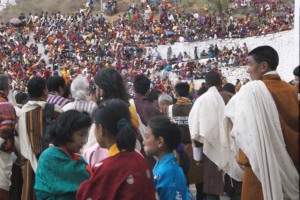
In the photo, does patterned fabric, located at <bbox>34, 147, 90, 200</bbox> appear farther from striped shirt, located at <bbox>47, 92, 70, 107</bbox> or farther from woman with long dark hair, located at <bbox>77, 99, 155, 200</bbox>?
striped shirt, located at <bbox>47, 92, 70, 107</bbox>

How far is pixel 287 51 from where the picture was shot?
Answer: 3219cm

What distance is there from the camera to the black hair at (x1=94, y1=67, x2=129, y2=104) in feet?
16.2

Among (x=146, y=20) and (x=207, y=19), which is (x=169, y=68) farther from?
(x=146, y=20)

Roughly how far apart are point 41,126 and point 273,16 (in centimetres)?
3358

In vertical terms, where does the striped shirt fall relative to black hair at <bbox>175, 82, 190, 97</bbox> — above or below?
above

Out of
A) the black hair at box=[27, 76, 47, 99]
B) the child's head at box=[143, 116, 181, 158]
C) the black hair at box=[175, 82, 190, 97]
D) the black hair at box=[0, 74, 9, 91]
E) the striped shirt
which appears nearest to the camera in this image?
the child's head at box=[143, 116, 181, 158]

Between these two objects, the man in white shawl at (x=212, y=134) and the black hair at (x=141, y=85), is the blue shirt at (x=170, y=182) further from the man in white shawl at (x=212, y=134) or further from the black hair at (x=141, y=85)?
the man in white shawl at (x=212, y=134)

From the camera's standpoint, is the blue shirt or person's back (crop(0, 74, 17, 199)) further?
person's back (crop(0, 74, 17, 199))

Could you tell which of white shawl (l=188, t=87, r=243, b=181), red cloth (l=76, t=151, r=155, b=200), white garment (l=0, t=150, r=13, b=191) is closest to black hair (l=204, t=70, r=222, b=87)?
white shawl (l=188, t=87, r=243, b=181)

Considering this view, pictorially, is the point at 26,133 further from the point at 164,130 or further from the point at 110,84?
the point at 164,130

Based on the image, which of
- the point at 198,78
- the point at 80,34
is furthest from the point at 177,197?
the point at 80,34

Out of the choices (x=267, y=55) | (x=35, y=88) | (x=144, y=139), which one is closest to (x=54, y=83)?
(x=35, y=88)

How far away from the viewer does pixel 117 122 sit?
3.85 meters

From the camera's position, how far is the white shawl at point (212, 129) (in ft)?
23.6
